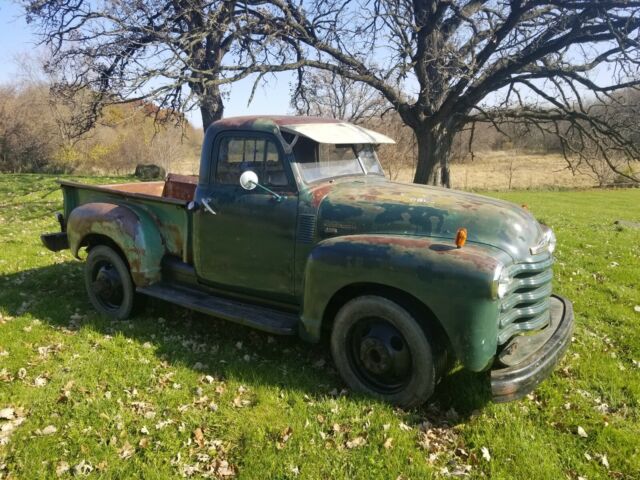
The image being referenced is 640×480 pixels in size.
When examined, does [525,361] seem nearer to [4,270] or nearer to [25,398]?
[25,398]

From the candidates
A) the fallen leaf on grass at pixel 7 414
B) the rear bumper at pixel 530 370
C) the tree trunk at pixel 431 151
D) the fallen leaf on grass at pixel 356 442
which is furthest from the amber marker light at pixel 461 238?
the tree trunk at pixel 431 151

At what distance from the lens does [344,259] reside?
11.9ft

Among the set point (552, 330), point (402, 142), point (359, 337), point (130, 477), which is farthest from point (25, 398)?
point (402, 142)

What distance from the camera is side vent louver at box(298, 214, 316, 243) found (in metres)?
4.07

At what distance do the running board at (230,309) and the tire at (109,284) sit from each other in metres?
0.33

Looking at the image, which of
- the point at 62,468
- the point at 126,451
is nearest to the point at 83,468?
the point at 62,468

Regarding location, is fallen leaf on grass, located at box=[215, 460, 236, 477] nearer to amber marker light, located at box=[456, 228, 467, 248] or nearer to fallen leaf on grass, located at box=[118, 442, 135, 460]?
fallen leaf on grass, located at box=[118, 442, 135, 460]

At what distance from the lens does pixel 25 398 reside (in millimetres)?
3742

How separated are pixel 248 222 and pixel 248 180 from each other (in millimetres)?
462

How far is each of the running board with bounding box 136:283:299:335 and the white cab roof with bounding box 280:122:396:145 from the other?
1.60 metres

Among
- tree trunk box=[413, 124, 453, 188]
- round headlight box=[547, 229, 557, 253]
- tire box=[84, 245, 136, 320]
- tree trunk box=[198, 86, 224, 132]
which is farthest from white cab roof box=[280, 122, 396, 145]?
tree trunk box=[413, 124, 453, 188]

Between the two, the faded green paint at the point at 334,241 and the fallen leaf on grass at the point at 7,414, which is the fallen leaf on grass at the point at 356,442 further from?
the fallen leaf on grass at the point at 7,414

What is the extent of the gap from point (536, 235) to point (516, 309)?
68cm

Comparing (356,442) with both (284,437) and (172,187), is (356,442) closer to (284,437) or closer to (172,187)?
(284,437)
